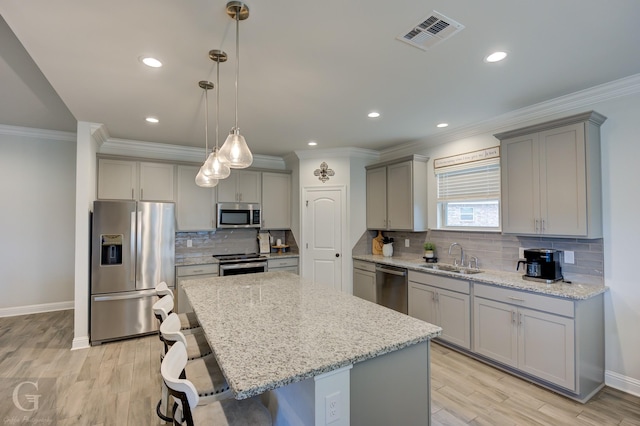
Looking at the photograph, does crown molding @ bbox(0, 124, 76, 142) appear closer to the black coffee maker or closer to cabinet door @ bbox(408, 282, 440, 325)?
cabinet door @ bbox(408, 282, 440, 325)

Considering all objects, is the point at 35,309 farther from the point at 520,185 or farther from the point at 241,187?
the point at 520,185

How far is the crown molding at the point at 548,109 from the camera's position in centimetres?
264

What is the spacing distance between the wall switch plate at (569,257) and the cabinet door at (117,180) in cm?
531

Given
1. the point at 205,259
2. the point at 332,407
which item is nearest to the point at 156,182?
the point at 205,259

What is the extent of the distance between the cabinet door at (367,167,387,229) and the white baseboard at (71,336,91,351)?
13.4 feet

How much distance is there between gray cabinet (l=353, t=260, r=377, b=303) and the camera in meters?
4.51

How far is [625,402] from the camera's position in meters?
2.48

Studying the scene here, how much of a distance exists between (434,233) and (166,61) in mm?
3718

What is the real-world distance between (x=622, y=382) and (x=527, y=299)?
1.03 meters

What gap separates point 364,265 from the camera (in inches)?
185

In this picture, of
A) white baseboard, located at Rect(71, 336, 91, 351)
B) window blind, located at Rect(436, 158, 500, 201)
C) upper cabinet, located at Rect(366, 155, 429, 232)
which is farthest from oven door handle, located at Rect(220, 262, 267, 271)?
window blind, located at Rect(436, 158, 500, 201)

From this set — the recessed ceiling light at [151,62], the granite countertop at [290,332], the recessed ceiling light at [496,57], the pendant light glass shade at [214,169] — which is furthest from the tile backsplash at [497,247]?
the recessed ceiling light at [151,62]

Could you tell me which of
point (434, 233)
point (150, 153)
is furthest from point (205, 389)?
point (150, 153)

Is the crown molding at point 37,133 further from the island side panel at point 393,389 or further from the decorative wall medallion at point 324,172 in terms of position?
the island side panel at point 393,389
